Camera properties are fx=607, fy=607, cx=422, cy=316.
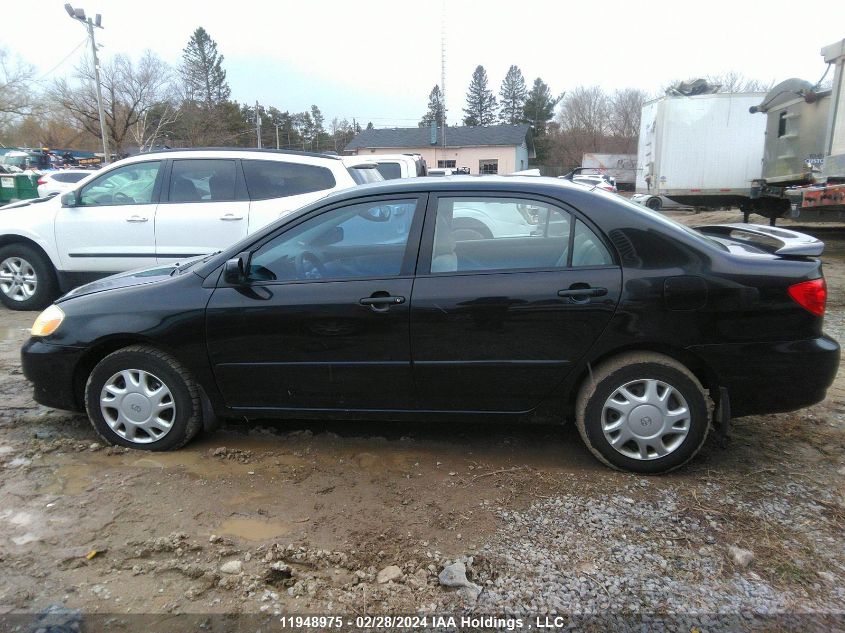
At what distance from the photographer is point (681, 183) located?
1548 centimetres

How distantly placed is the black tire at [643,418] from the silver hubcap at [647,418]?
→ 14mm

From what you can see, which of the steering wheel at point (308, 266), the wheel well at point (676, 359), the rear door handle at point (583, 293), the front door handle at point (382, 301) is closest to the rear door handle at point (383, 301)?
the front door handle at point (382, 301)

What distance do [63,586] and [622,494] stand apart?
2544mm

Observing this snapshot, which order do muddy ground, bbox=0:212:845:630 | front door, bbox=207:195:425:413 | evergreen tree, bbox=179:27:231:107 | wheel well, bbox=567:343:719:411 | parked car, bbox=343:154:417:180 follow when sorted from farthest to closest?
1. evergreen tree, bbox=179:27:231:107
2. parked car, bbox=343:154:417:180
3. front door, bbox=207:195:425:413
4. wheel well, bbox=567:343:719:411
5. muddy ground, bbox=0:212:845:630

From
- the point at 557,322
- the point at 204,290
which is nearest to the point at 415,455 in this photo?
the point at 557,322

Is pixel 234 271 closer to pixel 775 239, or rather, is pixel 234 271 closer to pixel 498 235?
pixel 498 235

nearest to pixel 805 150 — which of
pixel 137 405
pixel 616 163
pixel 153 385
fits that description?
pixel 153 385

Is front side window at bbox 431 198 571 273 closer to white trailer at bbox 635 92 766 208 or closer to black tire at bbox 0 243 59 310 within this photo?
black tire at bbox 0 243 59 310

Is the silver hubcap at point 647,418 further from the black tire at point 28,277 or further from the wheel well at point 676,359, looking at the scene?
the black tire at point 28,277

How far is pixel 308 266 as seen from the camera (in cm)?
345

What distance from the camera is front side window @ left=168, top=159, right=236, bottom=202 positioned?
21.1 ft

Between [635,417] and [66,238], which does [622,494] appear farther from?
[66,238]

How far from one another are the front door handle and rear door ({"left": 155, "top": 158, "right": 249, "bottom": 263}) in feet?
11.6

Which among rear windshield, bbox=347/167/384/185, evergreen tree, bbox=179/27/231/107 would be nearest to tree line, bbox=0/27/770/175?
evergreen tree, bbox=179/27/231/107
